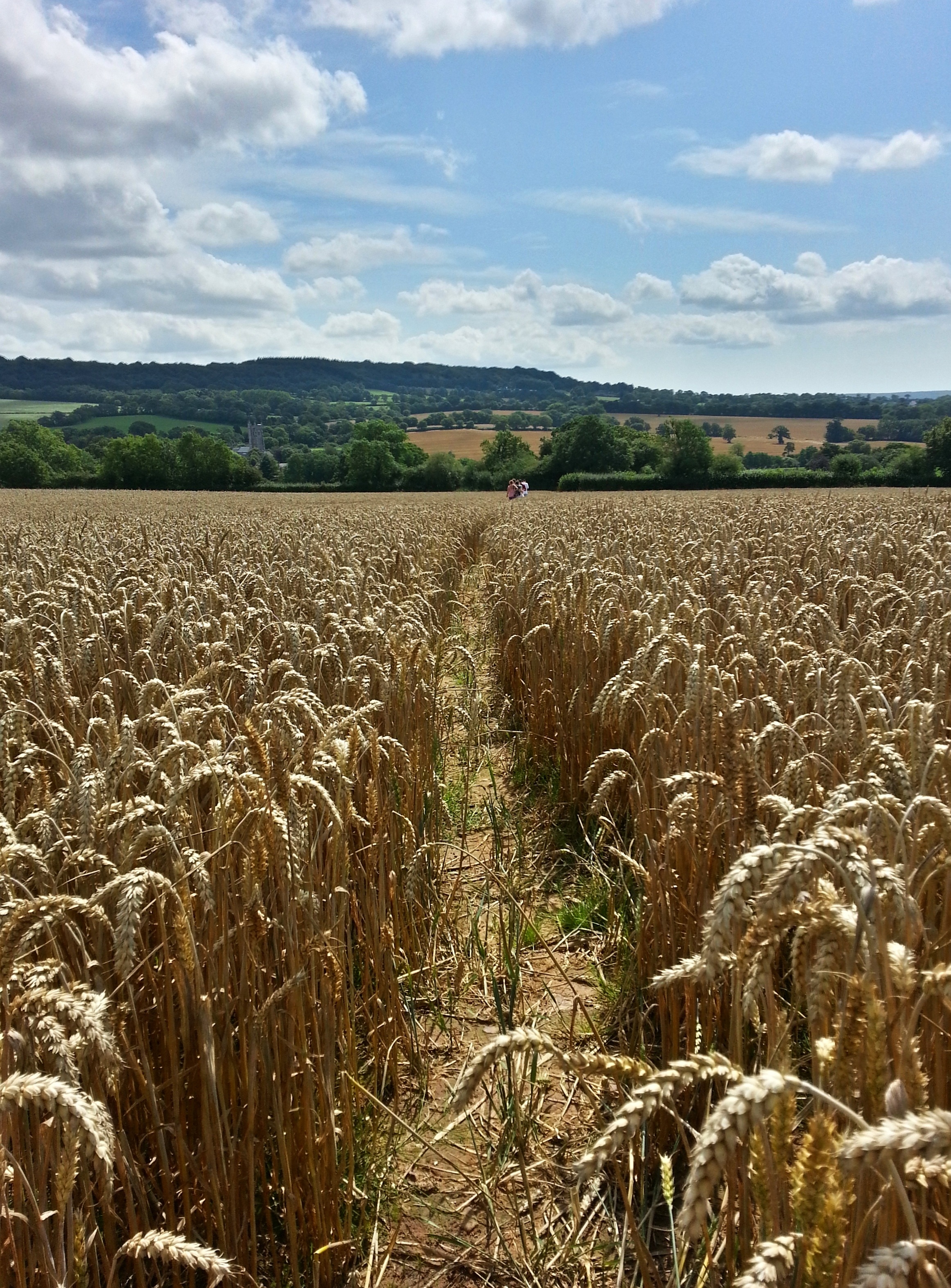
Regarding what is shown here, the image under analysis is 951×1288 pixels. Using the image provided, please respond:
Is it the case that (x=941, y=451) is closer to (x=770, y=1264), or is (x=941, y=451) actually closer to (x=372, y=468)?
(x=372, y=468)

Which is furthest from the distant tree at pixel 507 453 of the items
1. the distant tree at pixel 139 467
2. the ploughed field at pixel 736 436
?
the distant tree at pixel 139 467

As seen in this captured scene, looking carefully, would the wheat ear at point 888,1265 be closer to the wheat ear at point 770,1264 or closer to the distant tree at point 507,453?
the wheat ear at point 770,1264

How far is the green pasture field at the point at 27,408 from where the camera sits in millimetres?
129125

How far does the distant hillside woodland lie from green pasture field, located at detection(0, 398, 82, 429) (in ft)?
8.79

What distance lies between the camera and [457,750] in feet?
22.4

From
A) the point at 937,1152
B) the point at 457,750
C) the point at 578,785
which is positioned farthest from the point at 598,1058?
the point at 457,750

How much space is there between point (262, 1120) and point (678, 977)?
1.36 m

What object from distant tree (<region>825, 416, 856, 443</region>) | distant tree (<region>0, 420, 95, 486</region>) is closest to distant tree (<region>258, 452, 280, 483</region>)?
distant tree (<region>0, 420, 95, 486</region>)

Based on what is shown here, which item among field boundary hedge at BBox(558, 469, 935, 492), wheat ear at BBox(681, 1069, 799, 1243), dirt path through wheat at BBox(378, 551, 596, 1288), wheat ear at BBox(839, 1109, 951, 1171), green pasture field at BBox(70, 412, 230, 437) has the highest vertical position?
green pasture field at BBox(70, 412, 230, 437)

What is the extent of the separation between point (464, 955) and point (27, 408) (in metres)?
161

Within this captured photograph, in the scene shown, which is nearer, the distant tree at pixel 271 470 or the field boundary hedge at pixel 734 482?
the field boundary hedge at pixel 734 482

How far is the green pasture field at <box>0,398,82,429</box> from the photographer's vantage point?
12912 cm

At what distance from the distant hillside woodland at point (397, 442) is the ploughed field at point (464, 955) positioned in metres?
55.9

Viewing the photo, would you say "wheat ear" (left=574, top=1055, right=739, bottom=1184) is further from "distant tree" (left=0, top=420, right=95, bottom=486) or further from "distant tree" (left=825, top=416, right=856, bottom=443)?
"distant tree" (left=825, top=416, right=856, bottom=443)
